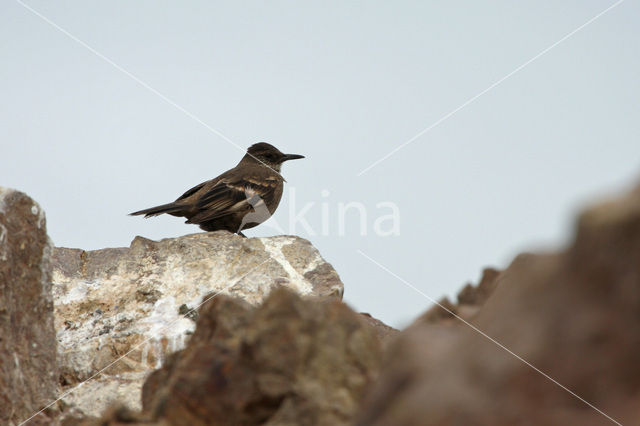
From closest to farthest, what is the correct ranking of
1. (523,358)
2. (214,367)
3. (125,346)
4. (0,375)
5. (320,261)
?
(523,358)
(214,367)
(0,375)
(125,346)
(320,261)

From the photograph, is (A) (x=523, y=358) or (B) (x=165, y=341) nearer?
(A) (x=523, y=358)

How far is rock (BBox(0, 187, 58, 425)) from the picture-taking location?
17.7ft

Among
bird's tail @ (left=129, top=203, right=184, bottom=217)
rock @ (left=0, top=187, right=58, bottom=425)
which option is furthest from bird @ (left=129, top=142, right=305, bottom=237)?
rock @ (left=0, top=187, right=58, bottom=425)

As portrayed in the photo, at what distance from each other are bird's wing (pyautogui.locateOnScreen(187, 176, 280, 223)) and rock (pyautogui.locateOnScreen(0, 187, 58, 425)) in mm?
5731

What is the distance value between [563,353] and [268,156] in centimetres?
1193

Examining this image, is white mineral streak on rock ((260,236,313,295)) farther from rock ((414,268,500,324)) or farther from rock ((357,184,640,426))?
rock ((357,184,640,426))

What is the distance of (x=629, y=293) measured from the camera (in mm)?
2268

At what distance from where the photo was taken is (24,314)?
225 inches

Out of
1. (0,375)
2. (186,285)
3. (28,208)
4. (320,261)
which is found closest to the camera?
(0,375)

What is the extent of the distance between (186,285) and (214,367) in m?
4.64

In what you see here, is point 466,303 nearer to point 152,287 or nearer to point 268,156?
point 152,287

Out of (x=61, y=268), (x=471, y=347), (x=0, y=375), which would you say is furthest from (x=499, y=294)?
(x=61, y=268)

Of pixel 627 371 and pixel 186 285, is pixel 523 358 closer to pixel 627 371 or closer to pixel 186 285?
pixel 627 371

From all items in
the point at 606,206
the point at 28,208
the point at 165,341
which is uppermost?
the point at 28,208
